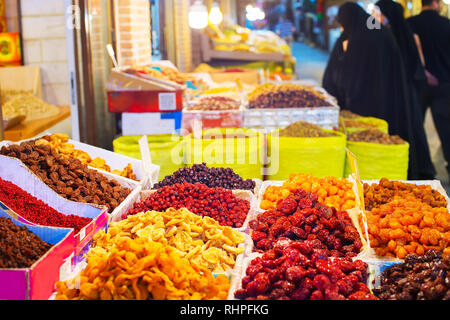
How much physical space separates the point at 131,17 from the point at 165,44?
2772 millimetres

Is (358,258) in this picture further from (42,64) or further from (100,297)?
(42,64)

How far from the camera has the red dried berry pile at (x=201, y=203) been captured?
2443 mm

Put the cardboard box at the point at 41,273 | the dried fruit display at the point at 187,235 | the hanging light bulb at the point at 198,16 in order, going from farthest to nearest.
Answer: the hanging light bulb at the point at 198,16, the dried fruit display at the point at 187,235, the cardboard box at the point at 41,273

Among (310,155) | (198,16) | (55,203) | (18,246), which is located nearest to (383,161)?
(310,155)

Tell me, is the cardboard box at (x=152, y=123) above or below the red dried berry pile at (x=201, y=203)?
above

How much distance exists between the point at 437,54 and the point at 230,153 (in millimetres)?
3733

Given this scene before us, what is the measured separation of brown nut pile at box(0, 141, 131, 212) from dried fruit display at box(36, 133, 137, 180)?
0.16m

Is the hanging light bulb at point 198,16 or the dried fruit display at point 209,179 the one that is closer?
the dried fruit display at point 209,179

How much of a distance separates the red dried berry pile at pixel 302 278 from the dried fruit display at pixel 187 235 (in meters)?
0.16

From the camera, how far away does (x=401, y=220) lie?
2.29 m

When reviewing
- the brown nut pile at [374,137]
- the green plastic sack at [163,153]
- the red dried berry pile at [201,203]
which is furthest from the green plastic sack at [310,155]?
the red dried berry pile at [201,203]

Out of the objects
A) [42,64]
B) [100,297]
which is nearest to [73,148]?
[100,297]

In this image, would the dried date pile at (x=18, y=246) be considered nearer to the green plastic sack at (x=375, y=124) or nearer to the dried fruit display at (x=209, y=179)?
the dried fruit display at (x=209, y=179)

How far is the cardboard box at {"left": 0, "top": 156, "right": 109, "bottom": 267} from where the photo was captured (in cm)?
201
